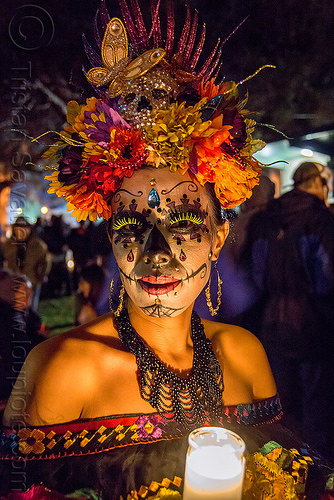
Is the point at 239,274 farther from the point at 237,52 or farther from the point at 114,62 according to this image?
the point at 237,52

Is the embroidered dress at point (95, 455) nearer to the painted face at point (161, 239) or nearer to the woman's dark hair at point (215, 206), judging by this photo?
the painted face at point (161, 239)

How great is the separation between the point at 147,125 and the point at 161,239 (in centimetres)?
53

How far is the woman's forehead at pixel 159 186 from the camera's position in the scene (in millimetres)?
1817

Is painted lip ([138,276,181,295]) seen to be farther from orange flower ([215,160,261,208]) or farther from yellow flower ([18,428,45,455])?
yellow flower ([18,428,45,455])

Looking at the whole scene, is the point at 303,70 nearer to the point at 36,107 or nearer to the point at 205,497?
the point at 36,107

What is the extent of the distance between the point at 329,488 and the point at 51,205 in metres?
20.3

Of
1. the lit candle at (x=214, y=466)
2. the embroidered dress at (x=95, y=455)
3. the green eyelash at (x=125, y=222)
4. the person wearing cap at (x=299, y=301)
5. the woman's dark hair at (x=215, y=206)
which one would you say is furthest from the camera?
the person wearing cap at (x=299, y=301)

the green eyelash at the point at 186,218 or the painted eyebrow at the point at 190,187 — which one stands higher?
the painted eyebrow at the point at 190,187

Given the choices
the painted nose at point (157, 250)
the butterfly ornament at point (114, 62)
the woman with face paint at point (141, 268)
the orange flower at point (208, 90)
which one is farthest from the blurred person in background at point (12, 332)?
the orange flower at point (208, 90)

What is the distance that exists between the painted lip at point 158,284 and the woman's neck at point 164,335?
295mm

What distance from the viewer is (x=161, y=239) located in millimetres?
1761

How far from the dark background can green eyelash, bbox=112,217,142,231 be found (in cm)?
123

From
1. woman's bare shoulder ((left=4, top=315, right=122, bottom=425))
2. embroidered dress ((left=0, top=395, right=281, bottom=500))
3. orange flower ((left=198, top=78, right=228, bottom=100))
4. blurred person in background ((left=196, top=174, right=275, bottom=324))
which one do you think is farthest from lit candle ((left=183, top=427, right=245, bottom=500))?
blurred person in background ((left=196, top=174, right=275, bottom=324))

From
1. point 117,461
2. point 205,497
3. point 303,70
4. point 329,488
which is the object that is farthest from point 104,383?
point 303,70
